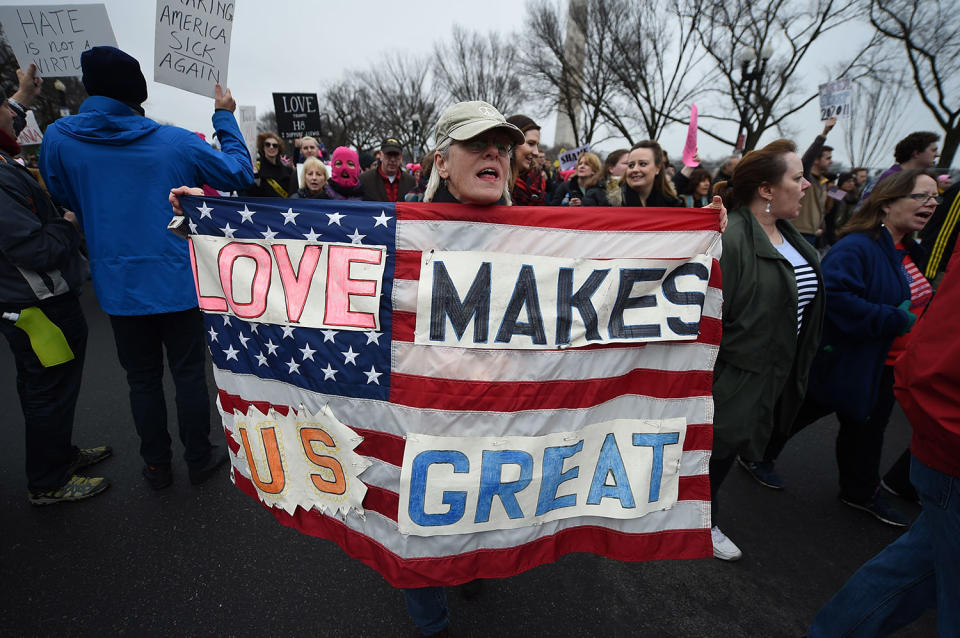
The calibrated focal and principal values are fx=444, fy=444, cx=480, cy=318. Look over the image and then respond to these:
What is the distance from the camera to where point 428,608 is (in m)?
1.77

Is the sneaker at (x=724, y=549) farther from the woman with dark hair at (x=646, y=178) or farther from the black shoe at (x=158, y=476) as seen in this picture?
the black shoe at (x=158, y=476)

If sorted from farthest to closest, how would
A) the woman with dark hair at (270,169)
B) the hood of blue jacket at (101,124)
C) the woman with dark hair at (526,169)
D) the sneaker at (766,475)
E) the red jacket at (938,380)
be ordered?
the woman with dark hair at (270,169)
the woman with dark hair at (526,169)
the sneaker at (766,475)
the hood of blue jacket at (101,124)
the red jacket at (938,380)

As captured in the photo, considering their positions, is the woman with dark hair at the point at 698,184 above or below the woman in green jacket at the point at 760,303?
above

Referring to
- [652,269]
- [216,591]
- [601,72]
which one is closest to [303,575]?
[216,591]

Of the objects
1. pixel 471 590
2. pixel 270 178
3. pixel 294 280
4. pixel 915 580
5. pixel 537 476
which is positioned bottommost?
pixel 471 590

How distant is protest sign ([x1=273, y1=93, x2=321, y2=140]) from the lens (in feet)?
33.7

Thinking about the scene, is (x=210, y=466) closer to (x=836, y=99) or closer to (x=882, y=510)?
(x=882, y=510)

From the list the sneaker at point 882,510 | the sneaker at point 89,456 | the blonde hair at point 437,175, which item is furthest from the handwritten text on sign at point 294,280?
the sneaker at point 882,510

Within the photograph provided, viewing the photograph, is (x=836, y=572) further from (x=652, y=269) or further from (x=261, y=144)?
(x=261, y=144)

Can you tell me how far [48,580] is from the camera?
7.18ft

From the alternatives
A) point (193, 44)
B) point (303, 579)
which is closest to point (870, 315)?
point (303, 579)

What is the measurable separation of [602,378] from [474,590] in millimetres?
1272

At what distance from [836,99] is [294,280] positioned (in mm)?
7075

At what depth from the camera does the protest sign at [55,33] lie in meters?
3.12
